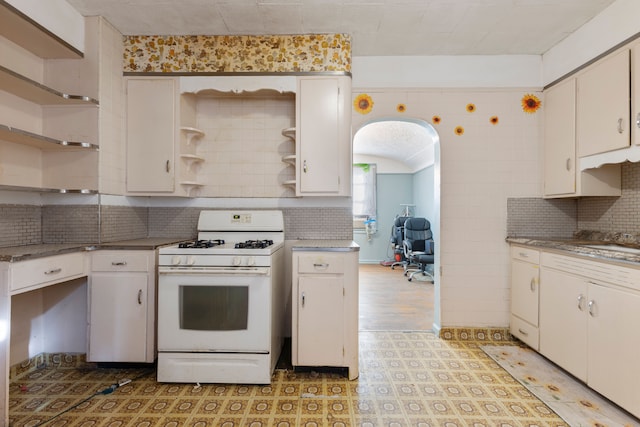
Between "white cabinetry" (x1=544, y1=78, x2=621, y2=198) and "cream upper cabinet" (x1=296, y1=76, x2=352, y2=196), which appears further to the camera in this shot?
"cream upper cabinet" (x1=296, y1=76, x2=352, y2=196)

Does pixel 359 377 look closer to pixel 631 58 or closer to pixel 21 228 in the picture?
pixel 21 228

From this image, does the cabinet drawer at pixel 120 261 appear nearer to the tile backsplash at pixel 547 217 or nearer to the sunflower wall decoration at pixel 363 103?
the sunflower wall decoration at pixel 363 103

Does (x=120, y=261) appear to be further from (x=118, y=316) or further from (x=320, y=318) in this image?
(x=320, y=318)

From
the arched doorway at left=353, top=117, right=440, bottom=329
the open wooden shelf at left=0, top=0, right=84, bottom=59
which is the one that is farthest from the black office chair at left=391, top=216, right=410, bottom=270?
the open wooden shelf at left=0, top=0, right=84, bottom=59

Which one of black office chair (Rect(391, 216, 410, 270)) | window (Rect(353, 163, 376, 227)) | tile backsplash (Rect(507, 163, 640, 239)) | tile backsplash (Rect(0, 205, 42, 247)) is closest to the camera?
tile backsplash (Rect(0, 205, 42, 247))

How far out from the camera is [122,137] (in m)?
2.80

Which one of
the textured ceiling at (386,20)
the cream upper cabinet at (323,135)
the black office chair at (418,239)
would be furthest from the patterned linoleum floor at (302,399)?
the black office chair at (418,239)

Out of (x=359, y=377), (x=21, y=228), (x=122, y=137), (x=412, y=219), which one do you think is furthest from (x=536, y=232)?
(x=21, y=228)

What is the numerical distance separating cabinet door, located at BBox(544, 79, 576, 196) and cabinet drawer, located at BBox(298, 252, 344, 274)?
1970mm

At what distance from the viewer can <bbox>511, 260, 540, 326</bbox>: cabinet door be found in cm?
273

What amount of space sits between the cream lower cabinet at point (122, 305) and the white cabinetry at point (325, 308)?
1.03 m

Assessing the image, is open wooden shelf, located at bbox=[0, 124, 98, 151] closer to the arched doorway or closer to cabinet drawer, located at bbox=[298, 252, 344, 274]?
cabinet drawer, located at bbox=[298, 252, 344, 274]

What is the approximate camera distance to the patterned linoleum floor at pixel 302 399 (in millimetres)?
1904

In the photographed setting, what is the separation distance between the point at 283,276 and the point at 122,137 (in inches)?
68.3
